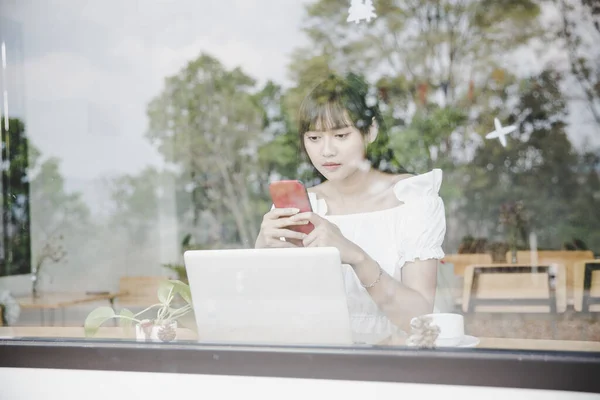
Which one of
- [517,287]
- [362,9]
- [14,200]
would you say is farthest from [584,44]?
[14,200]

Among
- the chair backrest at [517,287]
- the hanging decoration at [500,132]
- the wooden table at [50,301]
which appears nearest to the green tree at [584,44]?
the hanging decoration at [500,132]

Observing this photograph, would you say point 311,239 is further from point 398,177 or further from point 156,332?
point 398,177

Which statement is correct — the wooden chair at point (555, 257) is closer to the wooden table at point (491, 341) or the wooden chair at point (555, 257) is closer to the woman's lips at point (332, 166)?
the woman's lips at point (332, 166)

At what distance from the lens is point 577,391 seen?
121cm

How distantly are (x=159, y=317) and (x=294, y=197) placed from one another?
0.50 meters

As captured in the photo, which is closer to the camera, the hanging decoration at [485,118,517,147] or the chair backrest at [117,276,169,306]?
the chair backrest at [117,276,169,306]

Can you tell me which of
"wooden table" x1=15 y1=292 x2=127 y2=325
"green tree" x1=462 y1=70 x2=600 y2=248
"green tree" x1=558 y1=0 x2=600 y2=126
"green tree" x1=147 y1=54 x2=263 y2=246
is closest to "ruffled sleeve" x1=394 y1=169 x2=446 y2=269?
"wooden table" x1=15 y1=292 x2=127 y2=325

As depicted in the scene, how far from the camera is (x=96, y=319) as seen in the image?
181cm

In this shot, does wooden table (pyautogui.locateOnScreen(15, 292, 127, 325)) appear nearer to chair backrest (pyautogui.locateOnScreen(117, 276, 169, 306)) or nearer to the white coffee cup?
chair backrest (pyautogui.locateOnScreen(117, 276, 169, 306))

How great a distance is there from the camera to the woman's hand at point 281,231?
163 centimetres

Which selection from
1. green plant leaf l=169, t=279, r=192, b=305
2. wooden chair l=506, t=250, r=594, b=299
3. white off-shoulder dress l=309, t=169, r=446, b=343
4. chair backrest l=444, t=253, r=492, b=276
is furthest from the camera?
wooden chair l=506, t=250, r=594, b=299

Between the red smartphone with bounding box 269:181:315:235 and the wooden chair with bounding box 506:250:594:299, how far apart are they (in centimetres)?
427

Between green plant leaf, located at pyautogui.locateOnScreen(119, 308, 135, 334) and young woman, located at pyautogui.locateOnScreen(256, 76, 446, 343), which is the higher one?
young woman, located at pyautogui.locateOnScreen(256, 76, 446, 343)

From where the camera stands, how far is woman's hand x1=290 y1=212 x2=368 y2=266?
1.59m
